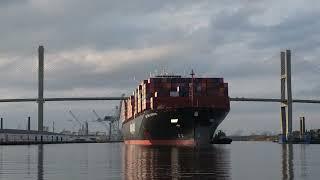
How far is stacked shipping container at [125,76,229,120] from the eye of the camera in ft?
254

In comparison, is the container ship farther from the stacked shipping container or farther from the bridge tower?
the bridge tower

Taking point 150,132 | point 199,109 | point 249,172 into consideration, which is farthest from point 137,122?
point 249,172

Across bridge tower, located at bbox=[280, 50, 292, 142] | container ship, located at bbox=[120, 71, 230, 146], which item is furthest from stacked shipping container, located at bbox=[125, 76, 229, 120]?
bridge tower, located at bbox=[280, 50, 292, 142]

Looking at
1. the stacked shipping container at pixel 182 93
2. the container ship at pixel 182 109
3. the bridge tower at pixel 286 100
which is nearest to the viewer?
the container ship at pixel 182 109

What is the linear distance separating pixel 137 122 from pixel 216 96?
1656 centimetres

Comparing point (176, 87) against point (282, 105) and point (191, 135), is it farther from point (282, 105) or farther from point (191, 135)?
point (282, 105)

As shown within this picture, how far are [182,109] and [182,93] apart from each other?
5685mm

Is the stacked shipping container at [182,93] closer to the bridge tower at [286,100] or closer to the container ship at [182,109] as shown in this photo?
the container ship at [182,109]

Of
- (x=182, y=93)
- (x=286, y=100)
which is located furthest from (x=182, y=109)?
(x=286, y=100)

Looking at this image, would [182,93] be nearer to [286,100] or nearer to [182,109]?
[182,109]

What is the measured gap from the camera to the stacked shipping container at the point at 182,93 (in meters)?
77.4

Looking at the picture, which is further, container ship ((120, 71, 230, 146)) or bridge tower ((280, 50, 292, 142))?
bridge tower ((280, 50, 292, 142))

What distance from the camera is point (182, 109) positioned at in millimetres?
73562

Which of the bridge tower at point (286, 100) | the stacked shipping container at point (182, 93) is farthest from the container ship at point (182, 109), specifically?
the bridge tower at point (286, 100)
